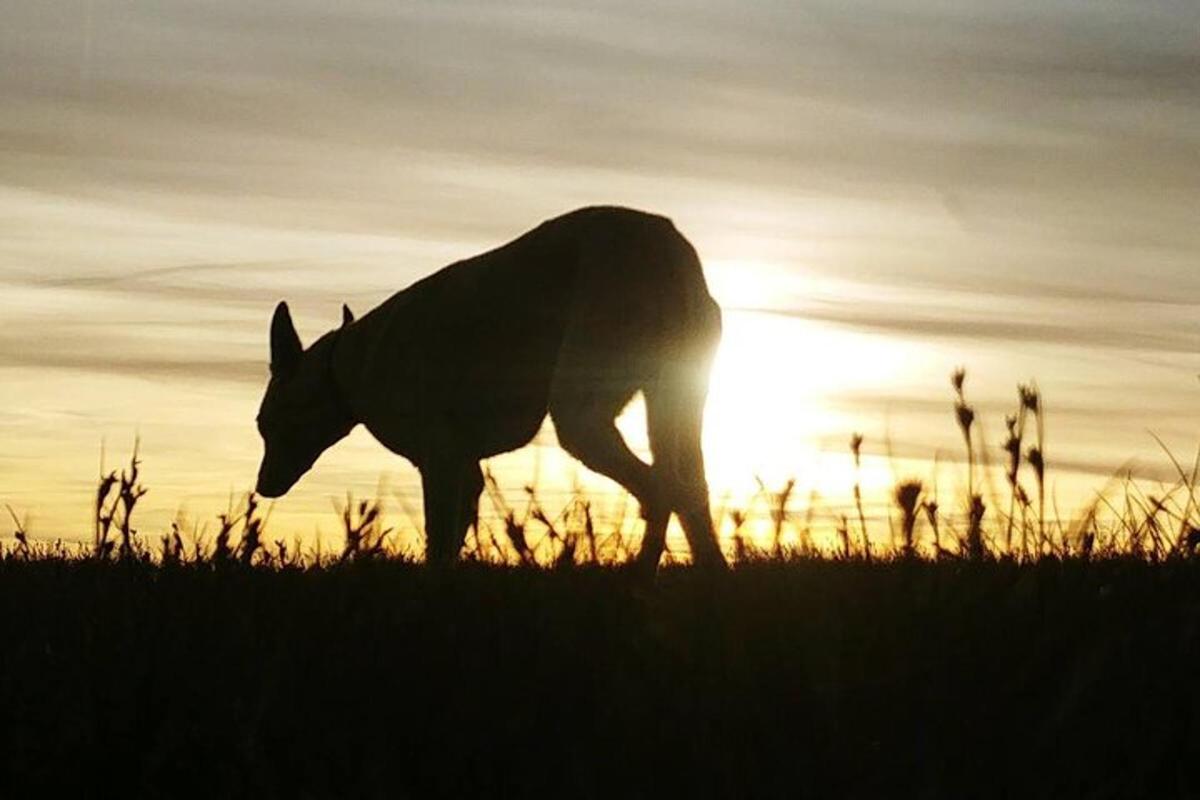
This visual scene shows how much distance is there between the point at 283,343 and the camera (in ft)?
41.3

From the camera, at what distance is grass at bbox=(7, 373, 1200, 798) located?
4.53 meters

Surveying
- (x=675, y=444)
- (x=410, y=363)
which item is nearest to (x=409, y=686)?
(x=675, y=444)

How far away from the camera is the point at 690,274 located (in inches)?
371

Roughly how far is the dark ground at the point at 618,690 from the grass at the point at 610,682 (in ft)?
0.03

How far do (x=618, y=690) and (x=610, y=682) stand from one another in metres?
0.14

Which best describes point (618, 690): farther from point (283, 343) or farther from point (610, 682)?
point (283, 343)

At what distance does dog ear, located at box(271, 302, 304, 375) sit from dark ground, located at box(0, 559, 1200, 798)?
5.86 metres

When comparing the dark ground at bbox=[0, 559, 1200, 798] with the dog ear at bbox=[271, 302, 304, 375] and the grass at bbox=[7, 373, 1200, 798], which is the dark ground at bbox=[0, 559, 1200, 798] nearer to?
the grass at bbox=[7, 373, 1200, 798]

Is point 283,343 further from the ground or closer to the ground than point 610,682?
further from the ground

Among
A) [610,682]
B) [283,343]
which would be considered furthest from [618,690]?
[283,343]

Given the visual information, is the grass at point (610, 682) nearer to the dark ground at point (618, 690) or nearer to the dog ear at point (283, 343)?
the dark ground at point (618, 690)

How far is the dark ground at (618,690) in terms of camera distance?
178 inches

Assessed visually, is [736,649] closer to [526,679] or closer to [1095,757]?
[526,679]

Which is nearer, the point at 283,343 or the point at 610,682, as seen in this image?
Result: the point at 610,682
